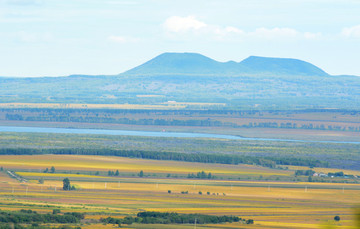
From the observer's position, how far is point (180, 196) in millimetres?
80250

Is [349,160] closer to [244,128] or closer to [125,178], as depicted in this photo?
[125,178]

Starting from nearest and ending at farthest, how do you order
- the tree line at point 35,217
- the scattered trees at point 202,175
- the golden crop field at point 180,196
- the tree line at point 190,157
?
the tree line at point 35,217
the golden crop field at point 180,196
the scattered trees at point 202,175
the tree line at point 190,157

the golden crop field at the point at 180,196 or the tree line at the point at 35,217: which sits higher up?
the tree line at the point at 35,217

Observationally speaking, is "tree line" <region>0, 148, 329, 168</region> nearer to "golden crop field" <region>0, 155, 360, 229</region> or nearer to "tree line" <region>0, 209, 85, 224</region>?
"golden crop field" <region>0, 155, 360, 229</region>

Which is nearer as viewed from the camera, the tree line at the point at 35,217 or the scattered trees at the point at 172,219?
the tree line at the point at 35,217

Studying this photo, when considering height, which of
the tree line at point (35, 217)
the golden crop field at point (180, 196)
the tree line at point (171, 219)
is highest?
the tree line at point (35, 217)

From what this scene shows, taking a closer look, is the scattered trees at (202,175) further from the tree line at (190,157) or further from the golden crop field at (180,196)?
the tree line at (190,157)

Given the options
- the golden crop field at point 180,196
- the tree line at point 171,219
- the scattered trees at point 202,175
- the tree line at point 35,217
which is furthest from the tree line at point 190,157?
the tree line at point 35,217

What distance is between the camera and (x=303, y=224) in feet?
211

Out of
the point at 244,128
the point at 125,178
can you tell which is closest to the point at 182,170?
the point at 125,178

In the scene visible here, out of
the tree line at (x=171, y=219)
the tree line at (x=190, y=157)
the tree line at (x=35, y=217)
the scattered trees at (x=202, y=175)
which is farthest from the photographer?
the tree line at (x=190, y=157)

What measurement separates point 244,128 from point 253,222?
134 m

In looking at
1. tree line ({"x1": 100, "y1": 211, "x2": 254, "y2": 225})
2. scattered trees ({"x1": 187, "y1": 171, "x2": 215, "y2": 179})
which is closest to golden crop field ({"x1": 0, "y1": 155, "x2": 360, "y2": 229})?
tree line ({"x1": 100, "y1": 211, "x2": 254, "y2": 225})

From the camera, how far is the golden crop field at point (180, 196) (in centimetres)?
6794
